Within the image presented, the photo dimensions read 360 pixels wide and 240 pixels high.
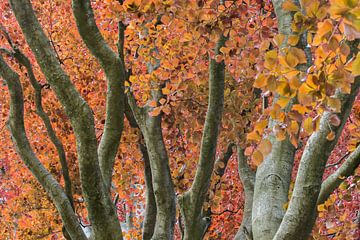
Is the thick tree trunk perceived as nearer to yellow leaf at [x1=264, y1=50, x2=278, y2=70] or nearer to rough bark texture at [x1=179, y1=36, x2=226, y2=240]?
rough bark texture at [x1=179, y1=36, x2=226, y2=240]

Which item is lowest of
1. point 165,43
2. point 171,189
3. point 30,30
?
point 171,189

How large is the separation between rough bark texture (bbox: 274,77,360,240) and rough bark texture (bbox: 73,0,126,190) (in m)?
2.36

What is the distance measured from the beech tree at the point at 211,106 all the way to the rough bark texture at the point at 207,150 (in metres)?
0.01

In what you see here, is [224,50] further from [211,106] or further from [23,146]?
[23,146]

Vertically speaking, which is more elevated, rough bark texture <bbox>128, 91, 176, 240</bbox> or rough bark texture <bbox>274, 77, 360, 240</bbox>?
rough bark texture <bbox>128, 91, 176, 240</bbox>

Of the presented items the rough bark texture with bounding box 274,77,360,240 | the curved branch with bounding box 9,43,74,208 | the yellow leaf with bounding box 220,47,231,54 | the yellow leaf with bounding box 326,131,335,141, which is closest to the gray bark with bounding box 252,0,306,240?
the yellow leaf with bounding box 220,47,231,54

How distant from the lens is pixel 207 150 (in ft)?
21.0

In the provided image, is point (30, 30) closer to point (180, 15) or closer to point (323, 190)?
point (180, 15)

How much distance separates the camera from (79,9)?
5.73 m

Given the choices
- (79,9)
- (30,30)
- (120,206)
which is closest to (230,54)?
(79,9)

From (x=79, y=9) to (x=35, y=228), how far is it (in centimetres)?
1333

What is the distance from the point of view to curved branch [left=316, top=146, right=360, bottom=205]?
17.6 ft

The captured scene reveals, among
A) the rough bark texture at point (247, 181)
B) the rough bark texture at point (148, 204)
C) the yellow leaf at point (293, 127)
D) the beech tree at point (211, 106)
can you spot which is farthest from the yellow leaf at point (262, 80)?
the rough bark texture at point (148, 204)

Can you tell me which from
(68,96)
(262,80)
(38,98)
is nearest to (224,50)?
(68,96)
